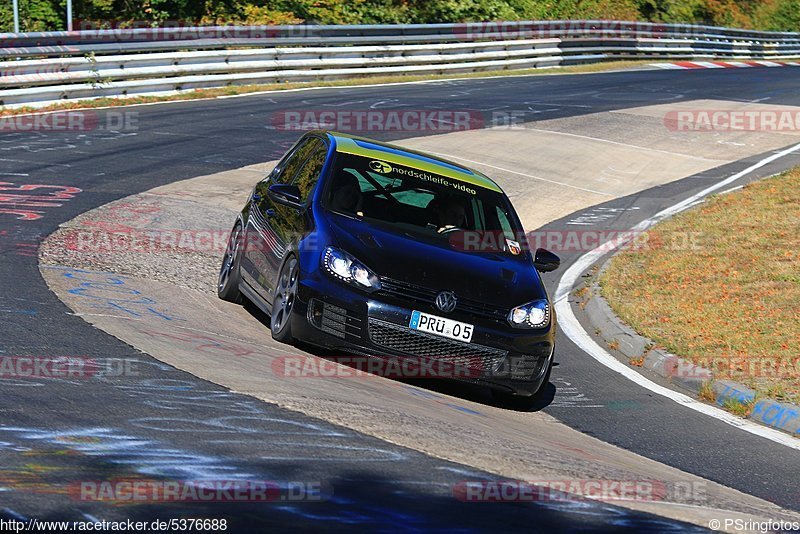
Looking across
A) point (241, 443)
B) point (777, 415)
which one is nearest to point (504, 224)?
point (777, 415)

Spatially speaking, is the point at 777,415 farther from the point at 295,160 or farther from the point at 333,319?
the point at 295,160

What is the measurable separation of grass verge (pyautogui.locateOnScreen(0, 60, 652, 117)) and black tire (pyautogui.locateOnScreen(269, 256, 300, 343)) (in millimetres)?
13483

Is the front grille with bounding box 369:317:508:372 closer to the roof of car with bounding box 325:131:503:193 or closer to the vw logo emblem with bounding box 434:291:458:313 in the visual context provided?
the vw logo emblem with bounding box 434:291:458:313

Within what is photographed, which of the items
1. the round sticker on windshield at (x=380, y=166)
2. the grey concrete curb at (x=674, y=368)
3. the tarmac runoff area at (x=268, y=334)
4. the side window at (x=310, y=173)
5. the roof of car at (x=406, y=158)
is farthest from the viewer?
the roof of car at (x=406, y=158)

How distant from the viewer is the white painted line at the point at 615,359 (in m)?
8.62

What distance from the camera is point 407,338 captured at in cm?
820

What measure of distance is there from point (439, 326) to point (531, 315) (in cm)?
77

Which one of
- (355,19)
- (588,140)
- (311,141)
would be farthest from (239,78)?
(311,141)

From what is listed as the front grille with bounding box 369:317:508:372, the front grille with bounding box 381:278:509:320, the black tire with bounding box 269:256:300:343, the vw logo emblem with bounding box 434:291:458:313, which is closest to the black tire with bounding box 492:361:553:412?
the front grille with bounding box 369:317:508:372

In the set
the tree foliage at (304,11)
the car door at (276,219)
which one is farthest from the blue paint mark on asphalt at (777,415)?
the tree foliage at (304,11)

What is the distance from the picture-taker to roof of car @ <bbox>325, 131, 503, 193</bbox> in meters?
9.97

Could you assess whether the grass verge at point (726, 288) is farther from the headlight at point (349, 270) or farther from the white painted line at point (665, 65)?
the white painted line at point (665, 65)

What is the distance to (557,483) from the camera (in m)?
6.02

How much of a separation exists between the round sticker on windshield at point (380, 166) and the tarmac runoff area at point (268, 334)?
1.63m
